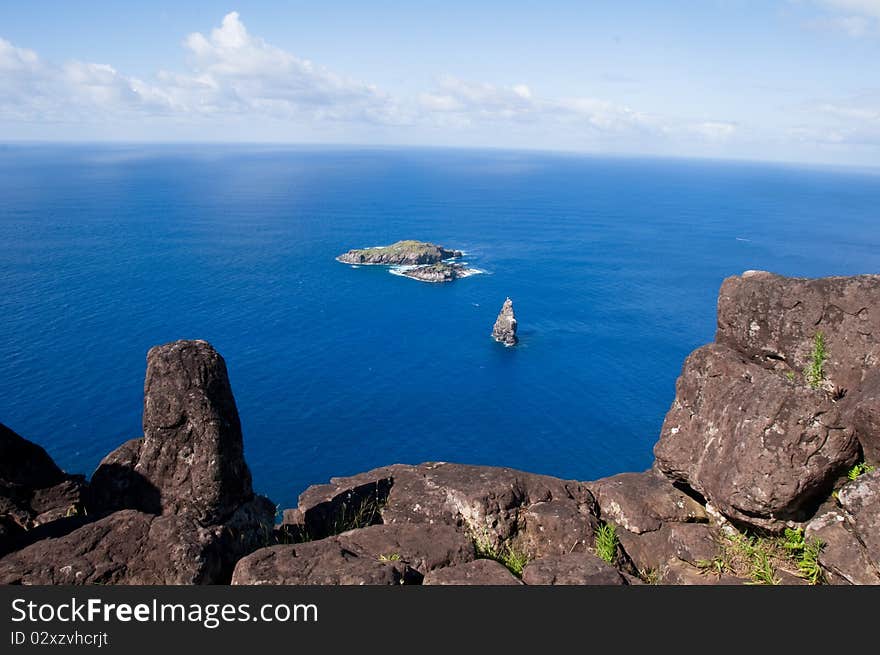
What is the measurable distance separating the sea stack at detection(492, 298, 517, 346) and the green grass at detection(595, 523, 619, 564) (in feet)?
356

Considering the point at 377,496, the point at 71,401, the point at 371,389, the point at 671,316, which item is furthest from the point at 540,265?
the point at 377,496

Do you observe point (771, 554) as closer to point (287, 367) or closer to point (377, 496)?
point (377, 496)

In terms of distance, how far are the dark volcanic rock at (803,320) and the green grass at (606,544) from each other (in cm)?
804

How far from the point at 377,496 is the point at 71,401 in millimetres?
89597

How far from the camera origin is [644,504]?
17.5 m

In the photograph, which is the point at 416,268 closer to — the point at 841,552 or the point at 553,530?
the point at 553,530

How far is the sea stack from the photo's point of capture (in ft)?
407

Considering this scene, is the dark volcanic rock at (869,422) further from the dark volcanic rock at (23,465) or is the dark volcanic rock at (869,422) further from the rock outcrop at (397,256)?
the rock outcrop at (397,256)

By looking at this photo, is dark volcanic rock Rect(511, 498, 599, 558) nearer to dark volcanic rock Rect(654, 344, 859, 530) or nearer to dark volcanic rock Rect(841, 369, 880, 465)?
dark volcanic rock Rect(654, 344, 859, 530)

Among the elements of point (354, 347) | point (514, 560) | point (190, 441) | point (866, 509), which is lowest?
point (354, 347)

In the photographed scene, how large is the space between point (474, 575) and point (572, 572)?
208 cm

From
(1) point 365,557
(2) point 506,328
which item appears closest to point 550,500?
(1) point 365,557

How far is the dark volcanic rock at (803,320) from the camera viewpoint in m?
16.5
